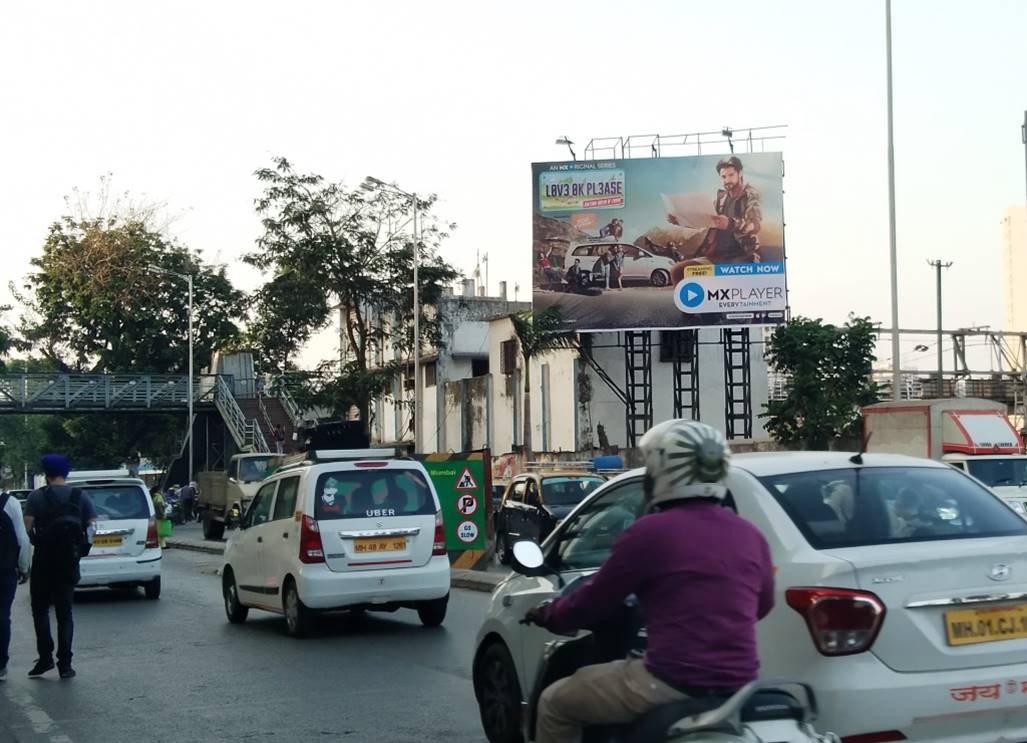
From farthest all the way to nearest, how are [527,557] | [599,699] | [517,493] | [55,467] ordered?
[517,493], [55,467], [527,557], [599,699]

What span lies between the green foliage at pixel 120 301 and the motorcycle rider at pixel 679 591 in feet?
209

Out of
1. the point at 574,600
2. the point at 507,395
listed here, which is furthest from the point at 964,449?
the point at 507,395

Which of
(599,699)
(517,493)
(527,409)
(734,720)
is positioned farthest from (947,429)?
(527,409)

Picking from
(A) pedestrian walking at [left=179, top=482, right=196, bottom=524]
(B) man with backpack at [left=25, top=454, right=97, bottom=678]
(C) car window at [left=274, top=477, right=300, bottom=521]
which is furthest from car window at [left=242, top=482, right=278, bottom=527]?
(A) pedestrian walking at [left=179, top=482, right=196, bottom=524]

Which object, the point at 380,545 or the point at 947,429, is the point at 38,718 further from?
the point at 947,429

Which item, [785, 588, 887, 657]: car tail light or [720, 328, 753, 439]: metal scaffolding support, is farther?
[720, 328, 753, 439]: metal scaffolding support

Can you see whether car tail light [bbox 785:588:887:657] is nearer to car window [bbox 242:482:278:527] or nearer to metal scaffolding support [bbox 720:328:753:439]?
car window [bbox 242:482:278:527]

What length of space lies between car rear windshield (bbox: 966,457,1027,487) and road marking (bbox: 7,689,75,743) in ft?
59.2

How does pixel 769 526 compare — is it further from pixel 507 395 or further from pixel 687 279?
pixel 507 395

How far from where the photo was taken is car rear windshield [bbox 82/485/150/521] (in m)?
19.2

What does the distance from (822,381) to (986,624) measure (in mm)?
38461

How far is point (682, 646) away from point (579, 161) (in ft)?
129

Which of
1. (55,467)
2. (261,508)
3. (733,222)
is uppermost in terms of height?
(733,222)

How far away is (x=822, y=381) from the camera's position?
43.1 metres
